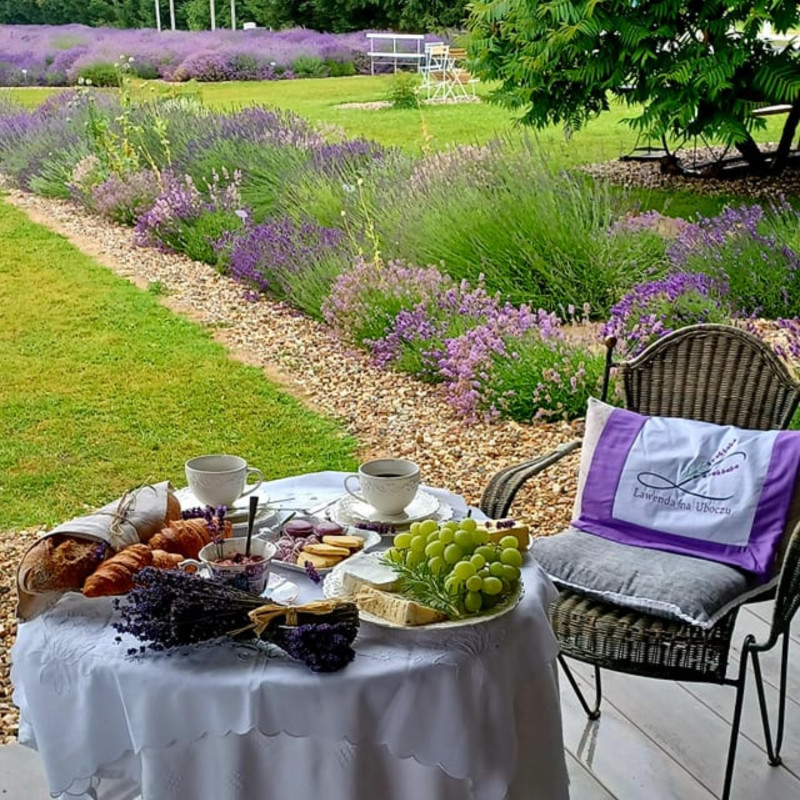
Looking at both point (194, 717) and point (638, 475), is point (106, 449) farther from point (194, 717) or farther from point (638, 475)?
point (194, 717)

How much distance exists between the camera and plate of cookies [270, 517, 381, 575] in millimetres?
1792

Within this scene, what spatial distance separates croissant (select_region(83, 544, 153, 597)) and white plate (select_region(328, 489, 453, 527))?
0.40 meters

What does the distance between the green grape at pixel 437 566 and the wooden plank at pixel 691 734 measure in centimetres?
88

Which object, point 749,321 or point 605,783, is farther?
point 749,321

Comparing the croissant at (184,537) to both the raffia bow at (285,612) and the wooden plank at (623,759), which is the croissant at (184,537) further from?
the wooden plank at (623,759)

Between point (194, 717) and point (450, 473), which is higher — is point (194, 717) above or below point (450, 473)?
above

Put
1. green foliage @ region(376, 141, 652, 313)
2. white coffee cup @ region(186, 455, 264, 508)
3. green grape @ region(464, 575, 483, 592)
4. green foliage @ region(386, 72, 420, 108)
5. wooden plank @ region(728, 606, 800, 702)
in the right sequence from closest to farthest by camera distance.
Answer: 1. green grape @ region(464, 575, 483, 592)
2. white coffee cup @ region(186, 455, 264, 508)
3. wooden plank @ region(728, 606, 800, 702)
4. green foliage @ region(376, 141, 652, 313)
5. green foliage @ region(386, 72, 420, 108)

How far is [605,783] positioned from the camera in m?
2.21

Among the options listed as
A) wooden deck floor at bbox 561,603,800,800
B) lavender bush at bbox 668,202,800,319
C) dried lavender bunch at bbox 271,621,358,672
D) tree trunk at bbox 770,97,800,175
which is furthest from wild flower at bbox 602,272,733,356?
tree trunk at bbox 770,97,800,175

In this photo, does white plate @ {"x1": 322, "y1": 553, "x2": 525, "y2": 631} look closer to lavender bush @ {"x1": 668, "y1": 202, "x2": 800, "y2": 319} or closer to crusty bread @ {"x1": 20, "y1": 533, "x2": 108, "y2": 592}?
crusty bread @ {"x1": 20, "y1": 533, "x2": 108, "y2": 592}

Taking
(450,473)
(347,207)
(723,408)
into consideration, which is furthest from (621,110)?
(723,408)

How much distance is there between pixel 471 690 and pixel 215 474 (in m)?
0.61

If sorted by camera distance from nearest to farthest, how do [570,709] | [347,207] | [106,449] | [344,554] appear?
1. [344,554]
2. [570,709]
3. [106,449]
4. [347,207]

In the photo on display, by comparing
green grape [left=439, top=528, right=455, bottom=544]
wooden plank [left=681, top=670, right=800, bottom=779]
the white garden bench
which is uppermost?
the white garden bench
